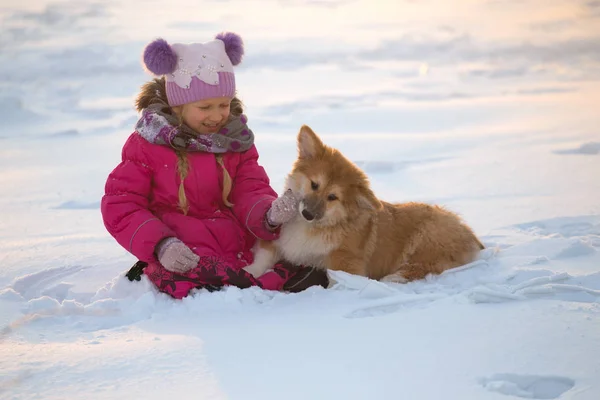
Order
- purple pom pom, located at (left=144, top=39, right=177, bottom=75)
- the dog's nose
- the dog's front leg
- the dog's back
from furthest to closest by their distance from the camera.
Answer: the dog's back
the dog's front leg
the dog's nose
purple pom pom, located at (left=144, top=39, right=177, bottom=75)

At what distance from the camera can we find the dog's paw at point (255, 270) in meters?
4.01

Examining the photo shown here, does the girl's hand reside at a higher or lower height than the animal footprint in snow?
higher

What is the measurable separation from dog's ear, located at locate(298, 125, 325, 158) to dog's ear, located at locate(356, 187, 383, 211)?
0.36 m

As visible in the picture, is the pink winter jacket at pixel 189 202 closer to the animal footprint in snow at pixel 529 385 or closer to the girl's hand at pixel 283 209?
the girl's hand at pixel 283 209

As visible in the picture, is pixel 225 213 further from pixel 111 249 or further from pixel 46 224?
pixel 46 224

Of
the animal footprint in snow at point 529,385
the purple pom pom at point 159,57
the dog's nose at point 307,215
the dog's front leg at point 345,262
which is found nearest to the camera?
the animal footprint in snow at point 529,385

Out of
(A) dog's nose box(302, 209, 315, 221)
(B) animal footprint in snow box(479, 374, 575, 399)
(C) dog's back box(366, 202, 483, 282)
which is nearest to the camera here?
(B) animal footprint in snow box(479, 374, 575, 399)

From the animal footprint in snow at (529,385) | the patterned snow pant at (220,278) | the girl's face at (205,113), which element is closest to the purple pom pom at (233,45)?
the girl's face at (205,113)

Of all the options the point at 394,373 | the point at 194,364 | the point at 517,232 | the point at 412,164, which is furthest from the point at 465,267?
the point at 412,164

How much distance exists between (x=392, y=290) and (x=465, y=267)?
2.49ft

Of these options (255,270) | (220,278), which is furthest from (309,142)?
(220,278)

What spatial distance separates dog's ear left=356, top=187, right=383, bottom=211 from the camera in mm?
3895

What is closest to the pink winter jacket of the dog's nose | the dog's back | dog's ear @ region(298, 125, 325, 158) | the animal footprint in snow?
the dog's nose

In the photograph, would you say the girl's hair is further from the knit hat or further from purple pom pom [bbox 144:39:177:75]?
purple pom pom [bbox 144:39:177:75]
